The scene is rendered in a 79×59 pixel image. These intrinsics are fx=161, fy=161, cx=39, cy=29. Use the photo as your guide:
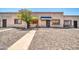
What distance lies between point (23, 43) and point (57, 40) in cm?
61

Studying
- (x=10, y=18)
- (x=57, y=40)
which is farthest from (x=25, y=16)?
(x=57, y=40)

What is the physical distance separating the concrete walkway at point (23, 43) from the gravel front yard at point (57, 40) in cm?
10

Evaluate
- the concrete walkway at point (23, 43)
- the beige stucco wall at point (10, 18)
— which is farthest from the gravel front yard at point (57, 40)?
the beige stucco wall at point (10, 18)

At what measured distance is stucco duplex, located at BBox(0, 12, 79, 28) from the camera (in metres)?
2.55

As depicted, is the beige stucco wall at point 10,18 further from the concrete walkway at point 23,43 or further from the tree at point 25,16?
the concrete walkway at point 23,43

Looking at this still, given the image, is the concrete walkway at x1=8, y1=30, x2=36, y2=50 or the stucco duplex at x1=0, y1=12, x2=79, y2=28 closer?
the stucco duplex at x1=0, y1=12, x2=79, y2=28

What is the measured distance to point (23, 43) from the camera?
290 centimetres

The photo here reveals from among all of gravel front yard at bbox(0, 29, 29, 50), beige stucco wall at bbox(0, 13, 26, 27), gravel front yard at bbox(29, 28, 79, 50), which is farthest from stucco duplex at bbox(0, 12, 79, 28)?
gravel front yard at bbox(0, 29, 29, 50)

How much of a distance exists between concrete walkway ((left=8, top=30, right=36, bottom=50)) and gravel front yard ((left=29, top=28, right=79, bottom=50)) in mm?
98

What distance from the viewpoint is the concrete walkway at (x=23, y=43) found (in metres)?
2.75

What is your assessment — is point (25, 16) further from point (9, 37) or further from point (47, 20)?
point (9, 37)

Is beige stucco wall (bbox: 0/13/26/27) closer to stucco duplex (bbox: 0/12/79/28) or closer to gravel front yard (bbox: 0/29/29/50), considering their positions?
stucco duplex (bbox: 0/12/79/28)
